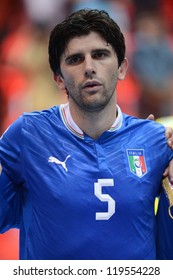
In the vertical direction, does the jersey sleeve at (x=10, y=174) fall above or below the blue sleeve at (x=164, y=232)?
above

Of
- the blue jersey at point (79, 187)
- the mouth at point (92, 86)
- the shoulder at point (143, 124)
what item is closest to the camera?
the blue jersey at point (79, 187)

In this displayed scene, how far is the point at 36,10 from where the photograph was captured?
8328 millimetres

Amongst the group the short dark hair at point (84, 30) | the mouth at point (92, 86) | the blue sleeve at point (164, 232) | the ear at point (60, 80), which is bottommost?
the blue sleeve at point (164, 232)

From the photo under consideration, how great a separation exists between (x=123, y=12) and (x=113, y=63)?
5354 mm

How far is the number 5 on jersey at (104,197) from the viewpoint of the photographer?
2.96m

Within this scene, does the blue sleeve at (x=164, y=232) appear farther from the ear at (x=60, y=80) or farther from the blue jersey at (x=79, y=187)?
the ear at (x=60, y=80)

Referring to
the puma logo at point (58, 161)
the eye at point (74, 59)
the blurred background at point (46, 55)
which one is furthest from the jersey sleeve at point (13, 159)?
the blurred background at point (46, 55)

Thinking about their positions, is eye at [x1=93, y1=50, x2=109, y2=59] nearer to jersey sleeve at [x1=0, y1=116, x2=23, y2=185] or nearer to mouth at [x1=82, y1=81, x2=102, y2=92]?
mouth at [x1=82, y1=81, x2=102, y2=92]

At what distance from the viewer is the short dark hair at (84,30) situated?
10.4ft

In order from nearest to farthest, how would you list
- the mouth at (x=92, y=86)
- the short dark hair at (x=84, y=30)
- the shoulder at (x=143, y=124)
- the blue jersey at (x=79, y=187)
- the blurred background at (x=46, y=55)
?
the blue jersey at (x=79, y=187), the mouth at (x=92, y=86), the short dark hair at (x=84, y=30), the shoulder at (x=143, y=124), the blurred background at (x=46, y=55)

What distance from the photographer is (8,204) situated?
10.4 feet

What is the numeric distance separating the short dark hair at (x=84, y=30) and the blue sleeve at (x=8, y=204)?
61cm

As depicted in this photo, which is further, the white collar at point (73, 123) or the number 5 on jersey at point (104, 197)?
the white collar at point (73, 123)
